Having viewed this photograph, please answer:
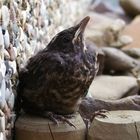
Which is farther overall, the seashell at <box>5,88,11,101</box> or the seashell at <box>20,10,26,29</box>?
the seashell at <box>20,10,26,29</box>

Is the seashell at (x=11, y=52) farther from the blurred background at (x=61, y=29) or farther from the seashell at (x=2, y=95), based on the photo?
the seashell at (x=2, y=95)

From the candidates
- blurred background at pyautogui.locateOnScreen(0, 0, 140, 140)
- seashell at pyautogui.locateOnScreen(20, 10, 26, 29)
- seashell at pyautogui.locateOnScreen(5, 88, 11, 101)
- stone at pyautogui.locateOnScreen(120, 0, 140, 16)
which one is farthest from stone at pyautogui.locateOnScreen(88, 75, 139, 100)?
stone at pyautogui.locateOnScreen(120, 0, 140, 16)

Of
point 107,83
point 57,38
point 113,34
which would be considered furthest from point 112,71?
point 57,38

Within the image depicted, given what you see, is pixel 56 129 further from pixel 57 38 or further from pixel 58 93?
pixel 57 38

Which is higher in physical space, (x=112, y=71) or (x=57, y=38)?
(x=57, y=38)

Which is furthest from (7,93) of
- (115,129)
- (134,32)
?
(134,32)

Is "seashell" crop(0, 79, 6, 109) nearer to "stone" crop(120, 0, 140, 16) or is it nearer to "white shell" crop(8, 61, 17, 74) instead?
"white shell" crop(8, 61, 17, 74)

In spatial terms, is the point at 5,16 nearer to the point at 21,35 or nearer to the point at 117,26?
A: the point at 21,35
